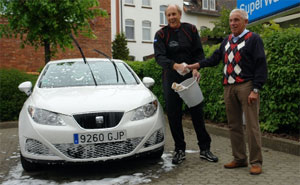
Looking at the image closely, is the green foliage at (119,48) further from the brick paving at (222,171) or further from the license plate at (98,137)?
the license plate at (98,137)

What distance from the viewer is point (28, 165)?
14.8 feet

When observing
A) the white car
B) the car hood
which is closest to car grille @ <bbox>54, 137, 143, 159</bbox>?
the white car

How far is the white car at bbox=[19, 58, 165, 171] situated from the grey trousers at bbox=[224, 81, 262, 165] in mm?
923

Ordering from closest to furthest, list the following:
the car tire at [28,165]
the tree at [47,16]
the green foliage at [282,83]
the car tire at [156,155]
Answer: the car tire at [28,165], the car tire at [156,155], the green foliage at [282,83], the tree at [47,16]

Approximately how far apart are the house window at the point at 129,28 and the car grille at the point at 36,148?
2796cm

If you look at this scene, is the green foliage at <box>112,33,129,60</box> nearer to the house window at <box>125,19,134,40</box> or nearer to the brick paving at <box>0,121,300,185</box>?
the house window at <box>125,19,134,40</box>

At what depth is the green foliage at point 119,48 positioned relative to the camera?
28312 mm

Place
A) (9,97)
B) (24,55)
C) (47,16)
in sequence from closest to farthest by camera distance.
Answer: (9,97) → (47,16) → (24,55)

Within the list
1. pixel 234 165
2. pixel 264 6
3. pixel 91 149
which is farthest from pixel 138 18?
pixel 91 149

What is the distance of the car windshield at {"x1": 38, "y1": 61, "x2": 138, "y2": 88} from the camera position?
17.1 ft

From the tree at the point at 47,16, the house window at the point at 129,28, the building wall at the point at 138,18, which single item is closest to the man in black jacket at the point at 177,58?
the tree at the point at 47,16

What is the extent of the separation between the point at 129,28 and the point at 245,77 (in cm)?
2832

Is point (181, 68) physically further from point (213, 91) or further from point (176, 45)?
point (213, 91)

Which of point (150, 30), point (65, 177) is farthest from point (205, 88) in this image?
point (150, 30)
